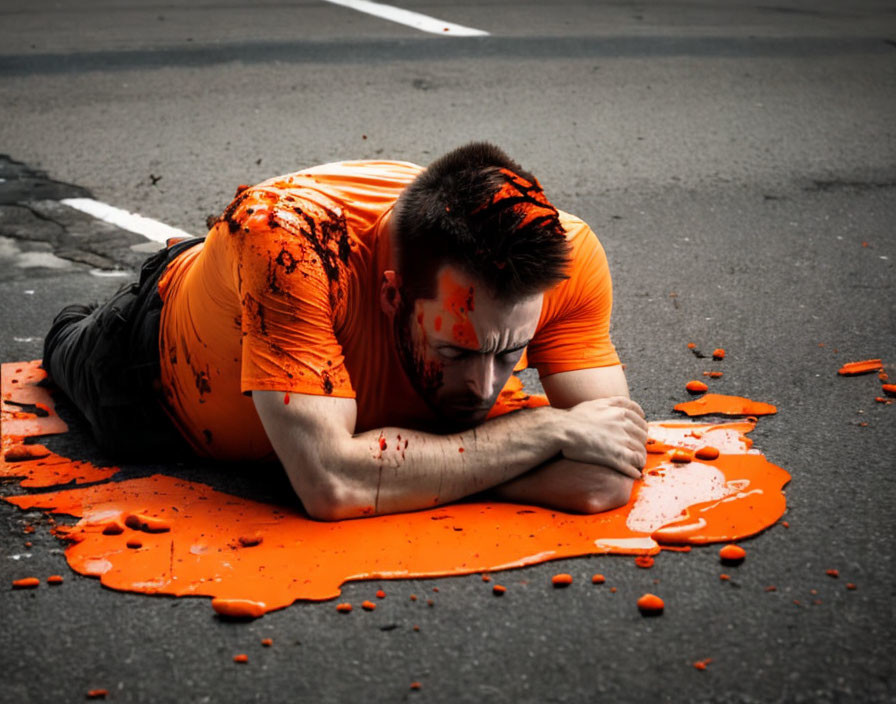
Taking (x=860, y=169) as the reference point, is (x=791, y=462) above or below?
below

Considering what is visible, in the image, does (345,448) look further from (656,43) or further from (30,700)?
(656,43)

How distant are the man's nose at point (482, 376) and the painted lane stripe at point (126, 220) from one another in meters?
2.69

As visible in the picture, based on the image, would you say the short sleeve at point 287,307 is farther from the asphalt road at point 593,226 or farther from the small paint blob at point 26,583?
the small paint blob at point 26,583

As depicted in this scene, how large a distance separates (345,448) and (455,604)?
0.49 metres

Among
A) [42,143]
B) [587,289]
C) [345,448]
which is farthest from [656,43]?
[345,448]

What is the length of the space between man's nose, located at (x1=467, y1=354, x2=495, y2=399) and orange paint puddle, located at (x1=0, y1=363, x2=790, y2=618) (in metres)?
0.32

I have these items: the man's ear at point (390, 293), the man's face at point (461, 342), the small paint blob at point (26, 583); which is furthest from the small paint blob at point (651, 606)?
the small paint blob at point (26, 583)

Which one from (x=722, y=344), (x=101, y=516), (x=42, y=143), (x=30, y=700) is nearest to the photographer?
(x=30, y=700)

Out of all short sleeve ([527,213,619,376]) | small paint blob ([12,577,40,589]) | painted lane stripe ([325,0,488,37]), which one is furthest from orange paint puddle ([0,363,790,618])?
painted lane stripe ([325,0,488,37])

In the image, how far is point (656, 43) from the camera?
369 inches

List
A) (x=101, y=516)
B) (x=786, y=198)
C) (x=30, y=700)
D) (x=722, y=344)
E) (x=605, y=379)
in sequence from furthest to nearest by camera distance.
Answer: (x=786, y=198)
(x=722, y=344)
(x=605, y=379)
(x=101, y=516)
(x=30, y=700)

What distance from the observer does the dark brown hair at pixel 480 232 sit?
266 cm

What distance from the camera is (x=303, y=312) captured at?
8.84 feet

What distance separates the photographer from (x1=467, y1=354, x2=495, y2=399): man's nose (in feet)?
9.20
